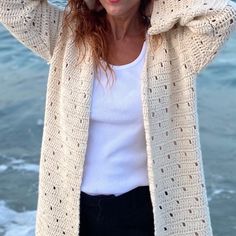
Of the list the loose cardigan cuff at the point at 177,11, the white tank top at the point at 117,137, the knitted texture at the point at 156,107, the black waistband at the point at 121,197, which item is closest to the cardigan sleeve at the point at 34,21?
the knitted texture at the point at 156,107

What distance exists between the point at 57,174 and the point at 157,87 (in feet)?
1.39

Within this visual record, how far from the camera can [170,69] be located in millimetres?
2146

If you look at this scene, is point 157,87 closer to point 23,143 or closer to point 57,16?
point 57,16

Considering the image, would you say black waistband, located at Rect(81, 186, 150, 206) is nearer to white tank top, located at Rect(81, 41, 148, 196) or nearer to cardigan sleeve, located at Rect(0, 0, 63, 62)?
white tank top, located at Rect(81, 41, 148, 196)

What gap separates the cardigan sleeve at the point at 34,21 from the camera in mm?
2154

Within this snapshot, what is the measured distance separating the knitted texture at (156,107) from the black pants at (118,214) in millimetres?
43

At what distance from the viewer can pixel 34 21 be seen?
218cm

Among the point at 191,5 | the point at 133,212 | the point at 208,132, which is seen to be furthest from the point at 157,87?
the point at 208,132

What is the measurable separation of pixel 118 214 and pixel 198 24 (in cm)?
64

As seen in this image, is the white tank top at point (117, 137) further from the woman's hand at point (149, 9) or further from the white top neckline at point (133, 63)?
the woman's hand at point (149, 9)

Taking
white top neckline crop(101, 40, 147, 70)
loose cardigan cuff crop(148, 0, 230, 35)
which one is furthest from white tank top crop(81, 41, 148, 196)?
loose cardigan cuff crop(148, 0, 230, 35)

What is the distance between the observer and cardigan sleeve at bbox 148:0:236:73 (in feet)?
6.70

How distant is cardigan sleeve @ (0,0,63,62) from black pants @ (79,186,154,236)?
479 millimetres

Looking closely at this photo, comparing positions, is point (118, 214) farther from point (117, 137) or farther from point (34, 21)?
point (34, 21)
